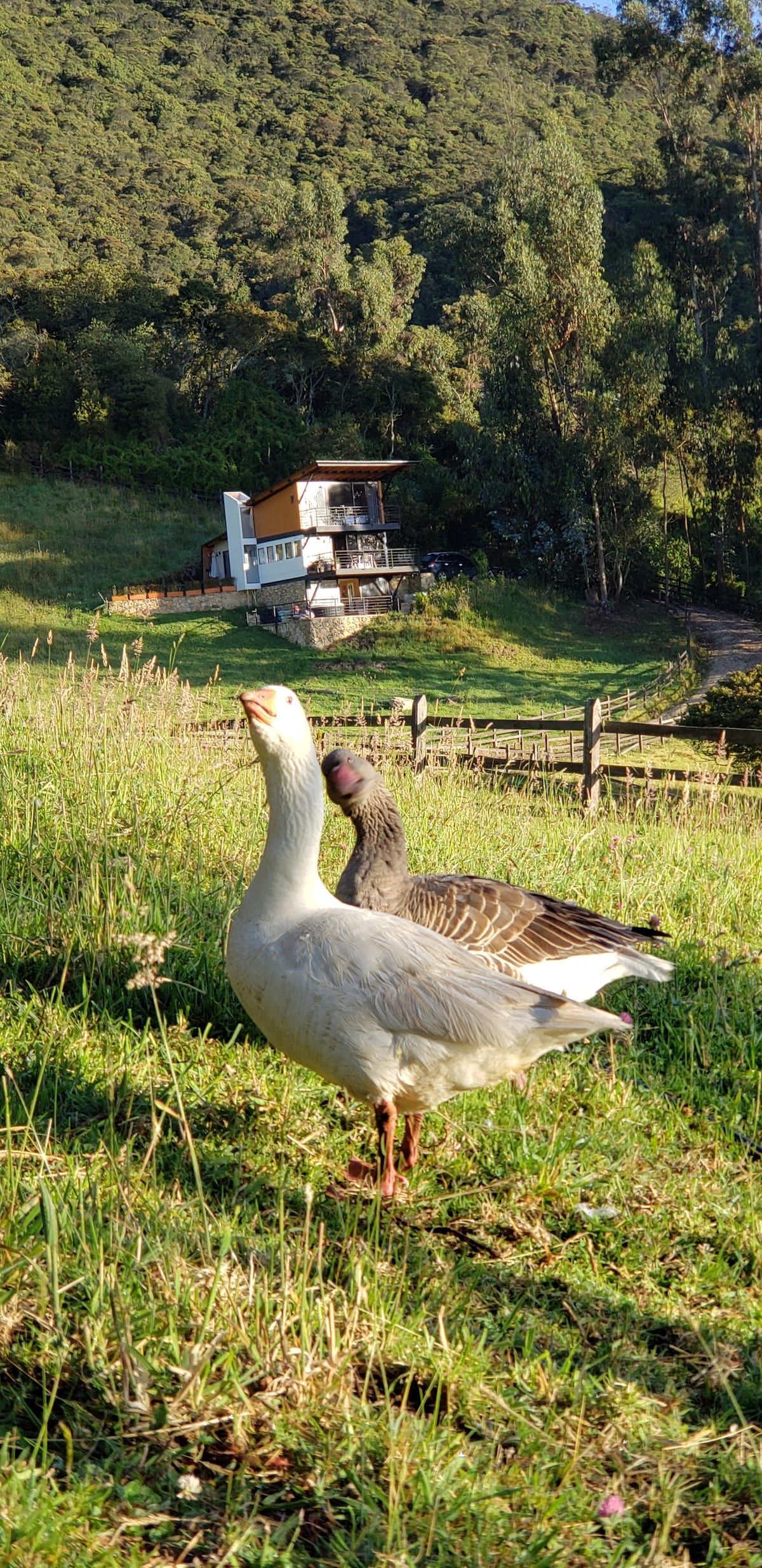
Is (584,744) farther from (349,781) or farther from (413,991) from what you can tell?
(413,991)

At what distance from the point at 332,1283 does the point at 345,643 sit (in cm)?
4093

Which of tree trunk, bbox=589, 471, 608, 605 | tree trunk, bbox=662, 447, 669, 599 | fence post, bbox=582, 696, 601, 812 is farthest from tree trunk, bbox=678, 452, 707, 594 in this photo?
fence post, bbox=582, 696, 601, 812

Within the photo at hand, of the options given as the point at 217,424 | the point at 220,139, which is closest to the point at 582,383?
the point at 217,424

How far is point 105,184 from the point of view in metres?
95.0

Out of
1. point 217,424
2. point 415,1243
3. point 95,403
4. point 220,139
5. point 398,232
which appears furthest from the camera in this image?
point 220,139

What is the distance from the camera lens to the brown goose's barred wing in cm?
451

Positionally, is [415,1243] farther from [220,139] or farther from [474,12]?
[474,12]

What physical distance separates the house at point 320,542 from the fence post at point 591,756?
3418 cm

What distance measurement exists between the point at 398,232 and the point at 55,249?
26.7m

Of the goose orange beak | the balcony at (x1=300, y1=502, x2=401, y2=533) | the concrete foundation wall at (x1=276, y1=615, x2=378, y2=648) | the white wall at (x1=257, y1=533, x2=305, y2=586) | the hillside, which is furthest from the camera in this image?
the hillside

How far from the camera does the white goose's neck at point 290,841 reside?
11.3 feet

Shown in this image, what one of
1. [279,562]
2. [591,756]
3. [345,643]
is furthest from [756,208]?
[591,756]

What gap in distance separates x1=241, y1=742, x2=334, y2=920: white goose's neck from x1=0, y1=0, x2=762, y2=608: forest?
4326 centimetres

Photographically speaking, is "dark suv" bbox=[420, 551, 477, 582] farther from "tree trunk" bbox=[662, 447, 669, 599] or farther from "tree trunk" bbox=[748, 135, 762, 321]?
"tree trunk" bbox=[748, 135, 762, 321]
